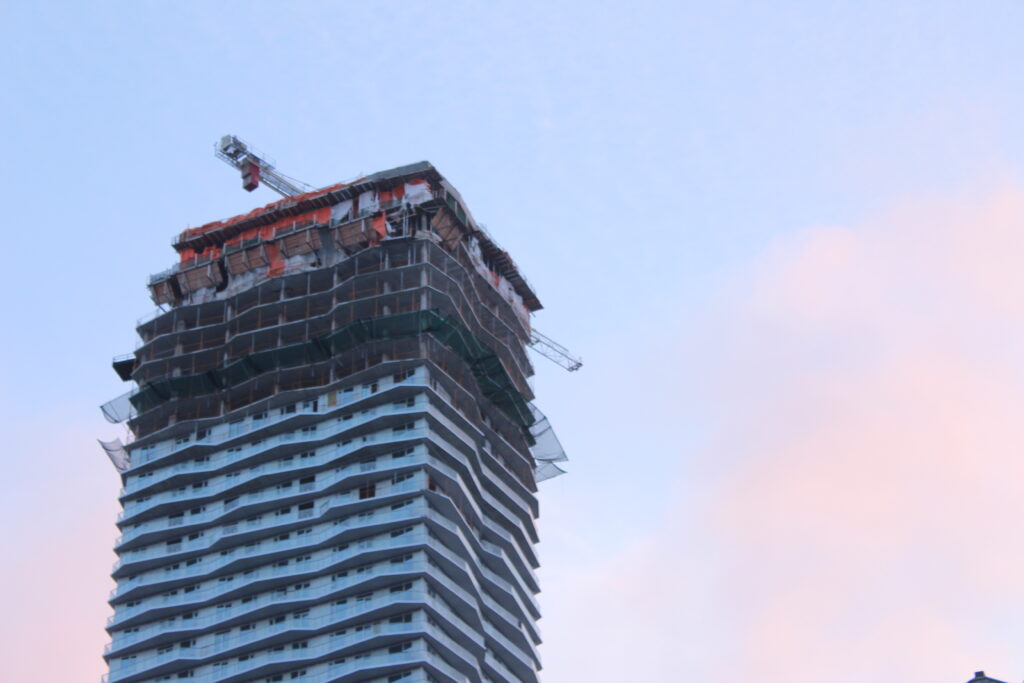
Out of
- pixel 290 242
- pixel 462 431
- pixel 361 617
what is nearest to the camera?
pixel 361 617

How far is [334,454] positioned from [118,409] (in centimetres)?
3183

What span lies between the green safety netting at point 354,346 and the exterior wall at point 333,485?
205mm

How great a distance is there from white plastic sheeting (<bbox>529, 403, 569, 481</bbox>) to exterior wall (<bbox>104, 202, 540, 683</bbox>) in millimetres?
4218

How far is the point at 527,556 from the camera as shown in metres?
180

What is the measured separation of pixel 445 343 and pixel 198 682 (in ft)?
134

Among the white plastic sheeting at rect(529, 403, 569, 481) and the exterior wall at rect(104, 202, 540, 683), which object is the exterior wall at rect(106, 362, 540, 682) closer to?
the exterior wall at rect(104, 202, 540, 683)

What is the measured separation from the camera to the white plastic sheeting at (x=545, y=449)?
19150 cm

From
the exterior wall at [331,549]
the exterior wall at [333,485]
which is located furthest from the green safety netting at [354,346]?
the exterior wall at [331,549]

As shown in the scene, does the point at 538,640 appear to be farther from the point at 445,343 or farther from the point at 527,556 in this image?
the point at 445,343

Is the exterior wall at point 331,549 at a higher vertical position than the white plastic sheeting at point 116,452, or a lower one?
lower

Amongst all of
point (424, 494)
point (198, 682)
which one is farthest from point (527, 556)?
point (198, 682)

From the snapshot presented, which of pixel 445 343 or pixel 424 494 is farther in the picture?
pixel 445 343

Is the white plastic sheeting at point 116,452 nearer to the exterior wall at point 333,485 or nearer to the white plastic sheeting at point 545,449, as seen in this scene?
the exterior wall at point 333,485

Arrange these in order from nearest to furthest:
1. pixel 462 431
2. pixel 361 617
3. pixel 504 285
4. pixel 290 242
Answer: pixel 361 617 → pixel 462 431 → pixel 290 242 → pixel 504 285
